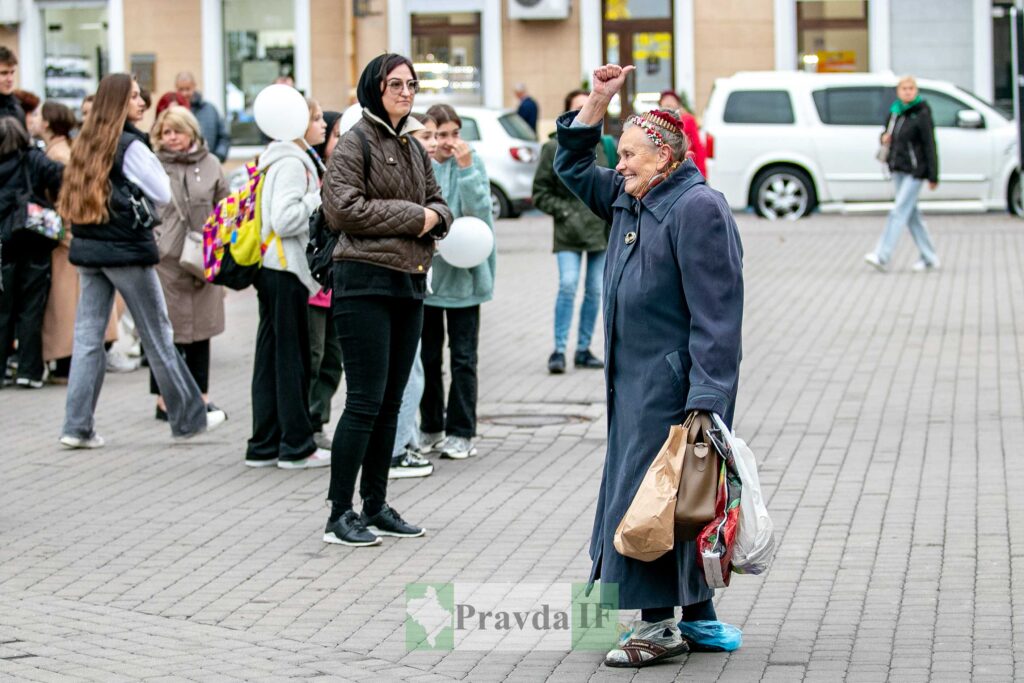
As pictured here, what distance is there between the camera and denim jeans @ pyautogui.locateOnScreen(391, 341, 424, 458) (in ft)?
28.5

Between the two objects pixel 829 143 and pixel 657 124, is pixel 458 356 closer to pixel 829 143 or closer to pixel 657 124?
pixel 657 124

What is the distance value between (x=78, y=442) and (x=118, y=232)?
117 centimetres

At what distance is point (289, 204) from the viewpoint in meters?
8.68

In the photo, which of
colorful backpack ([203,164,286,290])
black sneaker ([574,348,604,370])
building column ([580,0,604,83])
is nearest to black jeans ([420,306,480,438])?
colorful backpack ([203,164,286,290])

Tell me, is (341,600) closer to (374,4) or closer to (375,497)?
(375,497)

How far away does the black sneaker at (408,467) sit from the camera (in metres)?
8.84

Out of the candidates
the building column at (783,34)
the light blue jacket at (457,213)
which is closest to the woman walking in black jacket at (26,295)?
the light blue jacket at (457,213)

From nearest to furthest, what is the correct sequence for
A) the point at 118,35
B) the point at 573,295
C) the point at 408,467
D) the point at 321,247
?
the point at 321,247
the point at 408,467
the point at 573,295
the point at 118,35

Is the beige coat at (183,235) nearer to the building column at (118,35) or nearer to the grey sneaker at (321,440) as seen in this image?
the grey sneaker at (321,440)

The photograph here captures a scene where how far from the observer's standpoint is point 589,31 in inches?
1215

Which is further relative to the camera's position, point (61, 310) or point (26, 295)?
point (61, 310)

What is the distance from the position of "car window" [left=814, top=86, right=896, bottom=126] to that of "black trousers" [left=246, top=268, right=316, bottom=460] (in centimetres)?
1656

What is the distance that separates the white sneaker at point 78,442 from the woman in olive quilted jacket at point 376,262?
2.84m

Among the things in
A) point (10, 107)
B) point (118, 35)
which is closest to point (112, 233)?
point (10, 107)
